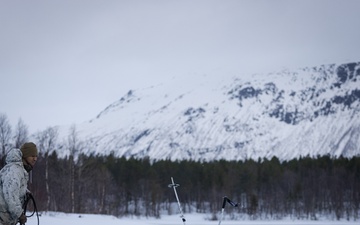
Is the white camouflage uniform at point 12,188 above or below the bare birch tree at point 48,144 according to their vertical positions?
below

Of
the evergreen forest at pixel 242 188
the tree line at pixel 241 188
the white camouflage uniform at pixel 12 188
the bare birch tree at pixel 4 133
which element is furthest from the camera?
the evergreen forest at pixel 242 188

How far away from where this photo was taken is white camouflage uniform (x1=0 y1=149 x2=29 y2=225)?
23.4 ft

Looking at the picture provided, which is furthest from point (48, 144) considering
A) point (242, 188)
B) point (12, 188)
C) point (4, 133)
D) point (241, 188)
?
point (12, 188)

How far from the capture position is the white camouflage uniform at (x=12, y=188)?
7133 mm

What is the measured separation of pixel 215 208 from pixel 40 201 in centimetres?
5377

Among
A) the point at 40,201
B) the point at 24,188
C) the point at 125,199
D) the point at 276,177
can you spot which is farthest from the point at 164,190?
the point at 24,188

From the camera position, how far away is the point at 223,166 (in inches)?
4338

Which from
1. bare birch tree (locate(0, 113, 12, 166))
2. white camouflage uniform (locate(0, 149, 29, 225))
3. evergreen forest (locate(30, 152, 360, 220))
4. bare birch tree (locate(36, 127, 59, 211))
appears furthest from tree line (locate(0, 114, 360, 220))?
white camouflage uniform (locate(0, 149, 29, 225))

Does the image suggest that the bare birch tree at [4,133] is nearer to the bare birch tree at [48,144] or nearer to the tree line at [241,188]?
the bare birch tree at [48,144]

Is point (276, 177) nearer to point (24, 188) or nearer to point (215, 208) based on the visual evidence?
point (215, 208)

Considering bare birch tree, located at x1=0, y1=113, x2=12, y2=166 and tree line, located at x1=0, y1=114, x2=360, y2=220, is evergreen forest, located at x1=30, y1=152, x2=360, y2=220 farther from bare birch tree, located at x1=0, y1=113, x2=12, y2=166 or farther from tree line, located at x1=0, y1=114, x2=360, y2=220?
bare birch tree, located at x1=0, y1=113, x2=12, y2=166

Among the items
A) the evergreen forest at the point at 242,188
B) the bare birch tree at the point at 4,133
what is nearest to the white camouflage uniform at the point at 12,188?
the bare birch tree at the point at 4,133

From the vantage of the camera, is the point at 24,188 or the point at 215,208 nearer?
the point at 24,188

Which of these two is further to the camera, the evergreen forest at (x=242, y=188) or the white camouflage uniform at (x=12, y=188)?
the evergreen forest at (x=242, y=188)
